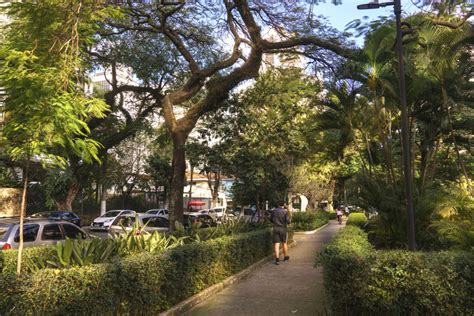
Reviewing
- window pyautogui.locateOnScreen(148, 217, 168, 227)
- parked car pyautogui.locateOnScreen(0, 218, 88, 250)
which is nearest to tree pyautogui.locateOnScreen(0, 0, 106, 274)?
parked car pyautogui.locateOnScreen(0, 218, 88, 250)

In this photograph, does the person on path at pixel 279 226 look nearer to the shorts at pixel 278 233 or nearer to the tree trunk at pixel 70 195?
the shorts at pixel 278 233

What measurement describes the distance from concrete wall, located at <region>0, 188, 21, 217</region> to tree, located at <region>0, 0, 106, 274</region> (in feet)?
99.8

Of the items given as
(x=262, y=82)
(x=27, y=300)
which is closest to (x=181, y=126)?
(x=262, y=82)

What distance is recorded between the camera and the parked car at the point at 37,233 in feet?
37.6

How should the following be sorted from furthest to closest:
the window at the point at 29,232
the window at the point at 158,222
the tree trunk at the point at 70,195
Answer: the tree trunk at the point at 70,195, the window at the point at 158,222, the window at the point at 29,232

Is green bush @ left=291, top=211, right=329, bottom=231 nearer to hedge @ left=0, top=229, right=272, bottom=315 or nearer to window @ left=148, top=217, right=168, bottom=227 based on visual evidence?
window @ left=148, top=217, right=168, bottom=227

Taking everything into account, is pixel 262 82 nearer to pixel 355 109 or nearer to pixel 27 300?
pixel 355 109

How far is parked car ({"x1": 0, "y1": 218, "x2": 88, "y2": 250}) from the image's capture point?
37.6 feet

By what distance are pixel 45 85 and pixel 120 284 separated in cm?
263

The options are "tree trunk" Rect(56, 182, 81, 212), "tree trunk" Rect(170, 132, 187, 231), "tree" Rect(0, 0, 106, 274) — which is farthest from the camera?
"tree trunk" Rect(56, 182, 81, 212)

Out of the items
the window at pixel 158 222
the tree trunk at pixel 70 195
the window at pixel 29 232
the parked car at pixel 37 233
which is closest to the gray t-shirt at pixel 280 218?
the parked car at pixel 37 233

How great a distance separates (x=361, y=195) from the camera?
12477mm

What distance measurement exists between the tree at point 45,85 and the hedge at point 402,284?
378 cm

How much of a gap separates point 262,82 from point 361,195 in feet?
19.8
